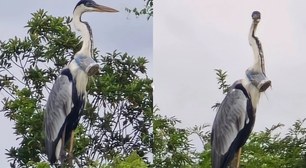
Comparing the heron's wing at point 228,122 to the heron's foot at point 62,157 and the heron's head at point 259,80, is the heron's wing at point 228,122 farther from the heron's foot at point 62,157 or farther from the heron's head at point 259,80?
the heron's foot at point 62,157

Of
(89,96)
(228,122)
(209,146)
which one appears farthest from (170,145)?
(89,96)

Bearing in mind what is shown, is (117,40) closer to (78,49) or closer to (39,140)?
(78,49)

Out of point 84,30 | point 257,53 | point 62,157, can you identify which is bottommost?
point 62,157

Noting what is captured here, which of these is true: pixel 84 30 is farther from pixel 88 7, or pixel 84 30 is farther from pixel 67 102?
pixel 67 102

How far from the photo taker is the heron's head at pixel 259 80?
3723mm

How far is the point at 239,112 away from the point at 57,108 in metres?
1.14

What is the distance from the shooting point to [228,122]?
3766 millimetres

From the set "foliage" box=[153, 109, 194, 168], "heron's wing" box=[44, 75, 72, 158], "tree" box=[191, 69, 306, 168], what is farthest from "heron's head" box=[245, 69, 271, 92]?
"heron's wing" box=[44, 75, 72, 158]

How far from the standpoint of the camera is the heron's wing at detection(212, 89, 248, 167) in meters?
3.73

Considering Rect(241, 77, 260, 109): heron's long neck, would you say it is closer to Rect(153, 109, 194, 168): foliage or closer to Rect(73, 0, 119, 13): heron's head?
Rect(153, 109, 194, 168): foliage

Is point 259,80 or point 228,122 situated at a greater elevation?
point 259,80

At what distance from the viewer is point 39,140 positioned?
3.67 meters

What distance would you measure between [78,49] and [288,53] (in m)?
1.34

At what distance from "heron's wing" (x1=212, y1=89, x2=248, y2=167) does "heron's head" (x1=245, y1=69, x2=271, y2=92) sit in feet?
0.34
